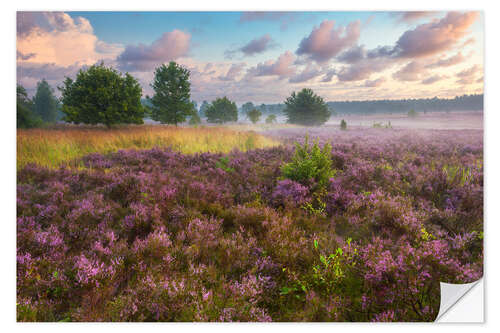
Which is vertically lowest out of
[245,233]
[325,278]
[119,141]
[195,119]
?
[325,278]

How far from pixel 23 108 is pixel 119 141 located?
7.72ft

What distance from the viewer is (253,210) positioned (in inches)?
142

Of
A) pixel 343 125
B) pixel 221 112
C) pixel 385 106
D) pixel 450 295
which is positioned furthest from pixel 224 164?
pixel 450 295

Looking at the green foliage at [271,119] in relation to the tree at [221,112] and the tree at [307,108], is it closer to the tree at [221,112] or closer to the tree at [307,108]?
the tree at [307,108]

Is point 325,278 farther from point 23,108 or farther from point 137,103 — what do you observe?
point 137,103

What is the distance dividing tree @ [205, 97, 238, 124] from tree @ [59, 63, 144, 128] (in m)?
1.69

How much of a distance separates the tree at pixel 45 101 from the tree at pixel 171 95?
1.95 meters

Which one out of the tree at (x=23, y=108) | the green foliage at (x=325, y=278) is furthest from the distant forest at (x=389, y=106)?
the tree at (x=23, y=108)

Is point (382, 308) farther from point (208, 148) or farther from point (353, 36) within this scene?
point (208, 148)

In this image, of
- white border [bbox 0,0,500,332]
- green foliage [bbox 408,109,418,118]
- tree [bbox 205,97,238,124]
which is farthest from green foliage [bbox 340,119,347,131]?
tree [bbox 205,97,238,124]

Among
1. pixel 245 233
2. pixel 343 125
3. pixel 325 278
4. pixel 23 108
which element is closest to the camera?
pixel 325 278

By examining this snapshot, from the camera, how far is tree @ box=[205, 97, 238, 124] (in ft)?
18.1

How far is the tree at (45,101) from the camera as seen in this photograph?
4.35 m

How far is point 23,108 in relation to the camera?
418 centimetres
